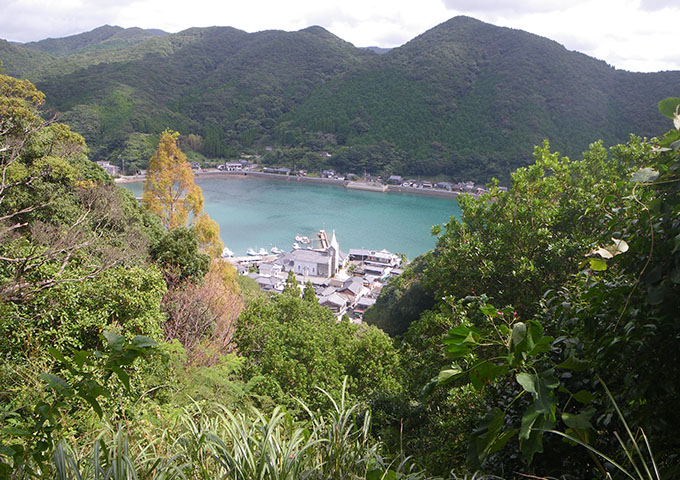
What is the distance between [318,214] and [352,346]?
1073 inches

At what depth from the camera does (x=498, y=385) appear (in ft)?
4.85

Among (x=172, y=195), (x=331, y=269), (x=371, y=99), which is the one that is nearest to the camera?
(x=172, y=195)

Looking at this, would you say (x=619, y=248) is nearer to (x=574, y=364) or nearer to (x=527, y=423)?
(x=574, y=364)

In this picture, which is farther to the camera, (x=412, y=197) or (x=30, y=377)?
(x=412, y=197)

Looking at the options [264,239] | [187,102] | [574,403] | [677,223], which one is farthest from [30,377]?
[187,102]

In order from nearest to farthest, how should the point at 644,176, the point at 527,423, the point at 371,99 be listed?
the point at 527,423 < the point at 644,176 < the point at 371,99

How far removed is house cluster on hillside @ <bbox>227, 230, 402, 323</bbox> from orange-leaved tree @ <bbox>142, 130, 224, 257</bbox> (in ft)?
39.1

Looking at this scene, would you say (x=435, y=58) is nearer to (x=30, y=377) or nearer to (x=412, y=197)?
(x=412, y=197)

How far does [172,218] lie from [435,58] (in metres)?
54.2

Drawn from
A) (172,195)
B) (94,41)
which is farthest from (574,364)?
(94,41)

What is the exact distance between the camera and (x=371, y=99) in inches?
2101

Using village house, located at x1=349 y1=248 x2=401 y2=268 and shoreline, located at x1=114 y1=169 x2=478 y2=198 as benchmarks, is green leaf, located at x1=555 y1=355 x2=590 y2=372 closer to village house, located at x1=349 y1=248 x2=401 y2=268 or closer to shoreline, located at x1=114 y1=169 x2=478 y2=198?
village house, located at x1=349 y1=248 x2=401 y2=268

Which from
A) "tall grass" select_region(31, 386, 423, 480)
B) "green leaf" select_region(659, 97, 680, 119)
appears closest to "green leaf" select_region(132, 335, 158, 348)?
"tall grass" select_region(31, 386, 423, 480)

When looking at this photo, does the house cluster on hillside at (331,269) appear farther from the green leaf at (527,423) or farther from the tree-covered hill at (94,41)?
the tree-covered hill at (94,41)
